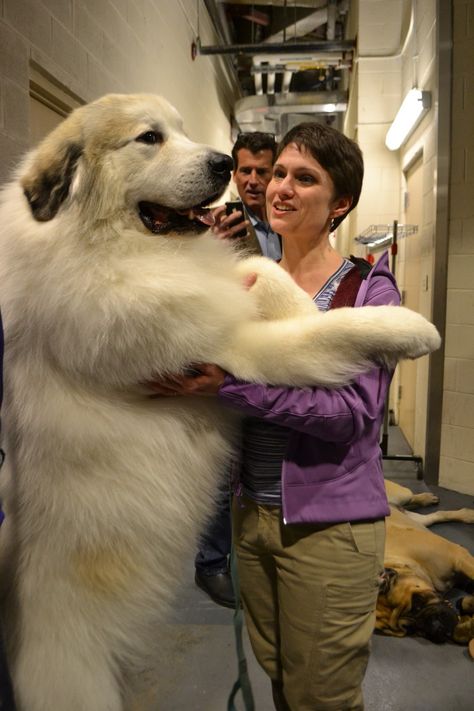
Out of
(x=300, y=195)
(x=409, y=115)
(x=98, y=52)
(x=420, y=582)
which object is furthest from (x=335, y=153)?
(x=409, y=115)

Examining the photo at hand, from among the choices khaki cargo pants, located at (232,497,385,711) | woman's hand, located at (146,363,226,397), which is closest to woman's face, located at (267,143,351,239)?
woman's hand, located at (146,363,226,397)

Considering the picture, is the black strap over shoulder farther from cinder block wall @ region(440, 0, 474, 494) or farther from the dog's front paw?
cinder block wall @ region(440, 0, 474, 494)

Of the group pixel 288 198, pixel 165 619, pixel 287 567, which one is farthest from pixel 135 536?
pixel 288 198

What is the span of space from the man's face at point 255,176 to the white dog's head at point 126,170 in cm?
133

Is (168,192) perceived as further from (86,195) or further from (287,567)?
(287,567)

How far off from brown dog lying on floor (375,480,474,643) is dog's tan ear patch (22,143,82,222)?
79.7 inches

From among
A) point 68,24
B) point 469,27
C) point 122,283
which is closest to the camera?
point 122,283

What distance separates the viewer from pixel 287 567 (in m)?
1.26

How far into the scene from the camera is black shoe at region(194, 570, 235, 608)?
246 centimetres

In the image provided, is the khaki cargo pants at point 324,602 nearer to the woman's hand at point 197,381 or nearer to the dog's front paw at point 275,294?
the woman's hand at point 197,381

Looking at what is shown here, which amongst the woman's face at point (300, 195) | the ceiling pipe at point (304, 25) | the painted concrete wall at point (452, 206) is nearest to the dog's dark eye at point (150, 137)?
the woman's face at point (300, 195)

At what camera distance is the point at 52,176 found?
3.62ft

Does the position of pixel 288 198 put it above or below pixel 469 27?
below

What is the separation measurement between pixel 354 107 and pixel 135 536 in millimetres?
6019
